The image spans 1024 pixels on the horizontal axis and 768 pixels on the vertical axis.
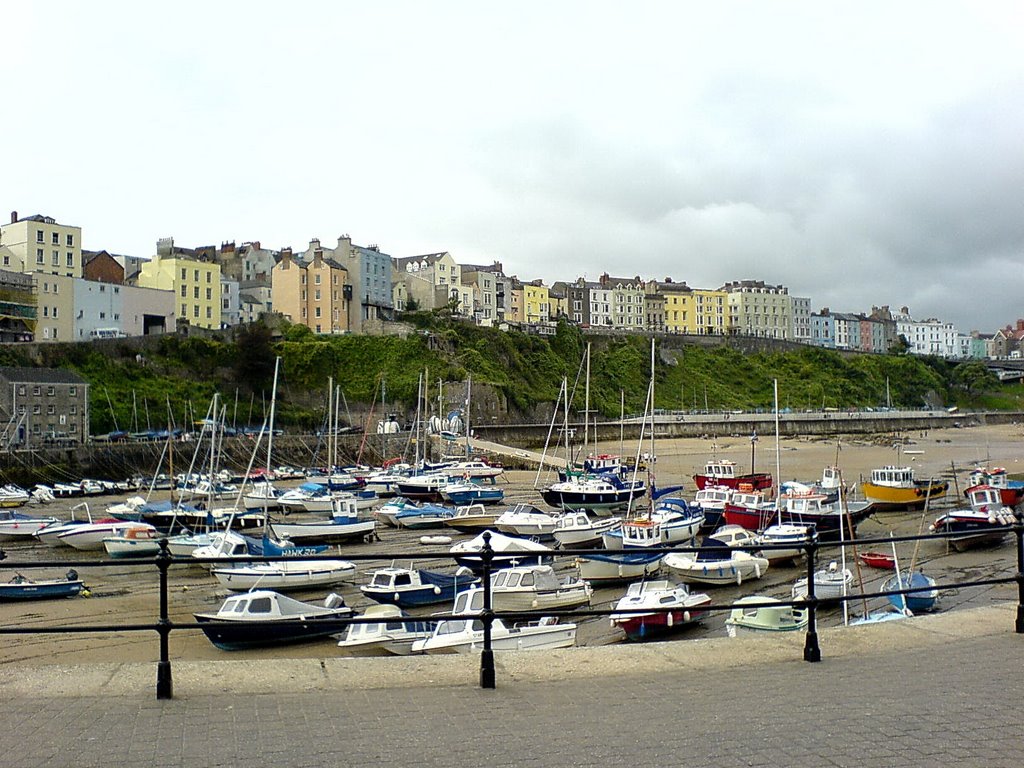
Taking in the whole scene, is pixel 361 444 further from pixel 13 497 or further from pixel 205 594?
pixel 205 594

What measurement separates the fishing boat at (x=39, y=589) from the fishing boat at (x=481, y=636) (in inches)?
440

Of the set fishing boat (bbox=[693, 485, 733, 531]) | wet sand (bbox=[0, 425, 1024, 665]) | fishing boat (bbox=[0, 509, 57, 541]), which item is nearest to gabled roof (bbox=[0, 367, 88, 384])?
wet sand (bbox=[0, 425, 1024, 665])

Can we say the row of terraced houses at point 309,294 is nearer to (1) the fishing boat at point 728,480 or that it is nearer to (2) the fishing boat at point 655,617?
(1) the fishing boat at point 728,480

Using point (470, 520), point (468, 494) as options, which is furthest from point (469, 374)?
point (470, 520)

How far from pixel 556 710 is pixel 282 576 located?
1807 centimetres

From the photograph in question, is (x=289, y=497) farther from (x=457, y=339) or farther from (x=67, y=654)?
(x=457, y=339)

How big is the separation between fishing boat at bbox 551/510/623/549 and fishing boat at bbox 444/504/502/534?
15.8 feet

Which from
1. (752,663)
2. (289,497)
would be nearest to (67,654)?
(752,663)

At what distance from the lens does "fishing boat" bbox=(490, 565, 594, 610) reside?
727 inches

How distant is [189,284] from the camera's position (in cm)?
8031

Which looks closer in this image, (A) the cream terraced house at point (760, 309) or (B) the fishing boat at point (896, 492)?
(B) the fishing boat at point (896, 492)

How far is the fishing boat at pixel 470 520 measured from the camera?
111 ft

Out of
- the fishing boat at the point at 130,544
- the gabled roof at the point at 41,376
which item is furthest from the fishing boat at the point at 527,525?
the gabled roof at the point at 41,376

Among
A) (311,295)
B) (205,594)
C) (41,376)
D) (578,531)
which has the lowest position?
(205,594)
